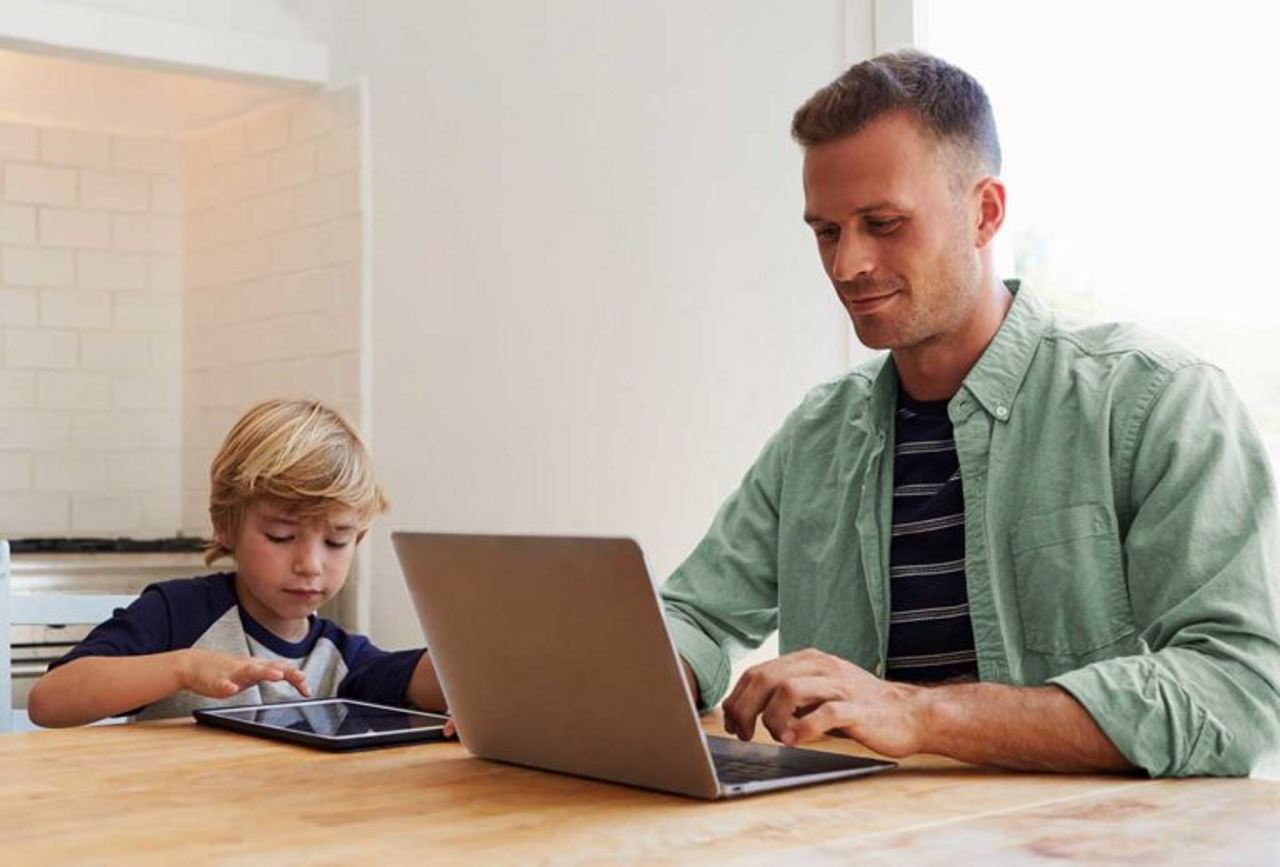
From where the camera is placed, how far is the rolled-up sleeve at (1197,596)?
1.55 m

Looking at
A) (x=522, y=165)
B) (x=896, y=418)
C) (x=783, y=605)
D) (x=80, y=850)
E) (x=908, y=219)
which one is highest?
(x=522, y=165)

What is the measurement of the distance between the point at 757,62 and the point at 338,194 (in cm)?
130

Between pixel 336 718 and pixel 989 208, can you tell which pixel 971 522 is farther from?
pixel 336 718

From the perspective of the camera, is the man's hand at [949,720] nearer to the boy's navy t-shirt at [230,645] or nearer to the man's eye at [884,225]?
the man's eye at [884,225]

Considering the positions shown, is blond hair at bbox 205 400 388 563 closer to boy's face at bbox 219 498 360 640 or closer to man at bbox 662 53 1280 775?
boy's face at bbox 219 498 360 640

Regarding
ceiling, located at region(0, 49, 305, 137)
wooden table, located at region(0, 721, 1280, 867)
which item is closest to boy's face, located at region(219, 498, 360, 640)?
wooden table, located at region(0, 721, 1280, 867)

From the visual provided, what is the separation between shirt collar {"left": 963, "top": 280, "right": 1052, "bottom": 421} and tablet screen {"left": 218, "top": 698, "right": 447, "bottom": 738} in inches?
28.7

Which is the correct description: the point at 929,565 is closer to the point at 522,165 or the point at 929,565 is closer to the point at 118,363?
the point at 522,165

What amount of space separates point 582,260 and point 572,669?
7.74 feet

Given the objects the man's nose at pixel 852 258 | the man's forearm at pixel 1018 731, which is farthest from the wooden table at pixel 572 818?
the man's nose at pixel 852 258

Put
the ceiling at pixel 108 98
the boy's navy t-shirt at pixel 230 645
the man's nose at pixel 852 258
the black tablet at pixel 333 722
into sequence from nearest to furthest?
the black tablet at pixel 333 722 → the man's nose at pixel 852 258 → the boy's navy t-shirt at pixel 230 645 → the ceiling at pixel 108 98

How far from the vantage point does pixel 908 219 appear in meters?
2.00

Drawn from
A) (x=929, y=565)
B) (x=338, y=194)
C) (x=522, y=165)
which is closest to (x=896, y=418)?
(x=929, y=565)

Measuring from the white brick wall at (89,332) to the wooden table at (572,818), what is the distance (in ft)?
10.8
